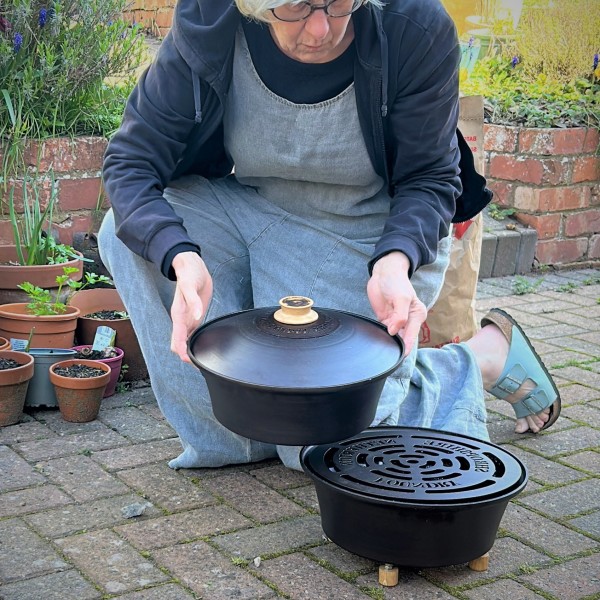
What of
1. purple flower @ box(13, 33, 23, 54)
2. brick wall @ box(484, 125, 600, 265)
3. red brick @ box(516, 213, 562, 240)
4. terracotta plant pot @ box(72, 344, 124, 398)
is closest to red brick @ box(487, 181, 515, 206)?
brick wall @ box(484, 125, 600, 265)

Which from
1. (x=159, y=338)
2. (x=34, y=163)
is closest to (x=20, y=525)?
(x=159, y=338)

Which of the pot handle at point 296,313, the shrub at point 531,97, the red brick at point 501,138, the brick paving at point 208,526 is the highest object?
the shrub at point 531,97

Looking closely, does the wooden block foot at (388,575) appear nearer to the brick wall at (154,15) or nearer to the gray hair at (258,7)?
the gray hair at (258,7)

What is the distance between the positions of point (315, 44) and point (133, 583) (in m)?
1.33

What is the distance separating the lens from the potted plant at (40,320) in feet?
10.9

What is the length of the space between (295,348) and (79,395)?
3.91ft

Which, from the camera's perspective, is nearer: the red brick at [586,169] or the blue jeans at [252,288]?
the blue jeans at [252,288]

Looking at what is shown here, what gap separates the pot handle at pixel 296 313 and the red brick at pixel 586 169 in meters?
3.78

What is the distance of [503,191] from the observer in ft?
18.7

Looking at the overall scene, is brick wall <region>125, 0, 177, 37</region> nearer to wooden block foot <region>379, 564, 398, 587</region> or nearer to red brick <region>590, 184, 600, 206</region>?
red brick <region>590, 184, 600, 206</region>

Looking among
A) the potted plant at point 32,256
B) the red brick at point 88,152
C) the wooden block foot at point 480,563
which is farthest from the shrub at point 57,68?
the wooden block foot at point 480,563

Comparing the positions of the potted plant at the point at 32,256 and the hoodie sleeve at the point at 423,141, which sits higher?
the hoodie sleeve at the point at 423,141

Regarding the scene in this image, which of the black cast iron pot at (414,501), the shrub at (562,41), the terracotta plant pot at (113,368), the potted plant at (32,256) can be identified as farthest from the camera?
the shrub at (562,41)

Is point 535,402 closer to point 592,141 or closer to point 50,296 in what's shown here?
point 50,296
